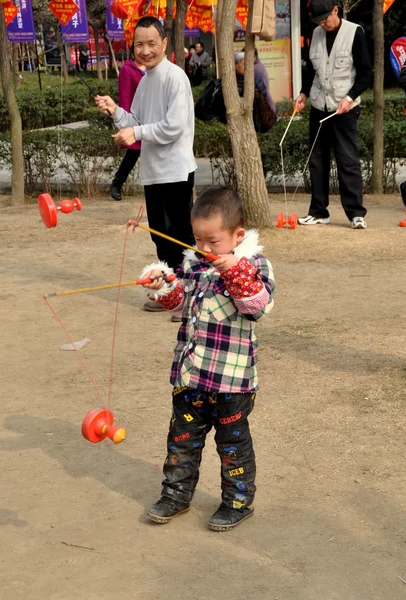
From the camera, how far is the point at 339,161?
28.0 ft

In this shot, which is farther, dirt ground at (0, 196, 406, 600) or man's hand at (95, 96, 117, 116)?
man's hand at (95, 96, 117, 116)

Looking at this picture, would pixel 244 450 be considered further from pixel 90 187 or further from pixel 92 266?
pixel 90 187

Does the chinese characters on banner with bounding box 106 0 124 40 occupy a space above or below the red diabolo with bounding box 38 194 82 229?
above

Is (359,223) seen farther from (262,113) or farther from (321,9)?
(321,9)

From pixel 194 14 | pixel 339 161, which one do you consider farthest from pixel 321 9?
pixel 194 14

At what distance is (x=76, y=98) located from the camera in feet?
77.9

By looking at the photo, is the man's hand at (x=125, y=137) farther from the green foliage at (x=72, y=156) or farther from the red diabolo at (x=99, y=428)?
the green foliage at (x=72, y=156)

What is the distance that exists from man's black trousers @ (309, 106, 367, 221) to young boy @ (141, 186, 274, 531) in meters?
5.20

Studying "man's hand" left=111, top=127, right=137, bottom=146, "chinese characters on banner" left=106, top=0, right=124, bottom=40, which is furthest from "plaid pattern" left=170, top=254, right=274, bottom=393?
"chinese characters on banner" left=106, top=0, right=124, bottom=40

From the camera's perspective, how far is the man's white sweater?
5.75 metres

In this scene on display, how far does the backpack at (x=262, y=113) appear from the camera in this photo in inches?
356

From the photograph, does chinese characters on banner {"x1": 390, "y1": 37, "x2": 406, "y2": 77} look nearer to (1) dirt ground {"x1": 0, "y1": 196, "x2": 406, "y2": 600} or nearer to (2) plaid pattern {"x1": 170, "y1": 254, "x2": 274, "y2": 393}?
(1) dirt ground {"x1": 0, "y1": 196, "x2": 406, "y2": 600}

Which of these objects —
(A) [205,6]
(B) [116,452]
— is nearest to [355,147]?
(B) [116,452]

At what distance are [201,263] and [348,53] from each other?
17.4 ft
